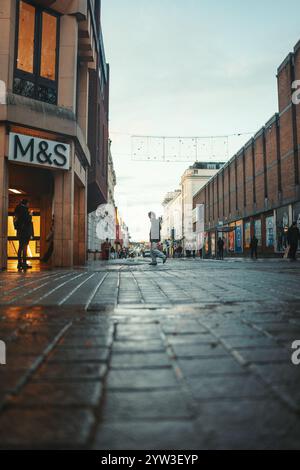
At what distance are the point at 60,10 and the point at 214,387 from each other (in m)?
15.3

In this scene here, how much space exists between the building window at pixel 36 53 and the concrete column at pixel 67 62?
0.59ft

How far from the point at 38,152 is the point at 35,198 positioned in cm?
747

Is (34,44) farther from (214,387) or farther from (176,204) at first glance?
(176,204)

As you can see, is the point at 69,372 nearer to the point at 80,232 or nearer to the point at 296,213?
the point at 80,232

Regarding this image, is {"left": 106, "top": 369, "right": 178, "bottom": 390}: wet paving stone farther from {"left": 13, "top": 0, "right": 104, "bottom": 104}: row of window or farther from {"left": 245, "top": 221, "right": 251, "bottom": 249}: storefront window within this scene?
{"left": 245, "top": 221, "right": 251, "bottom": 249}: storefront window

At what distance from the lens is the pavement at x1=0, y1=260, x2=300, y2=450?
122 cm

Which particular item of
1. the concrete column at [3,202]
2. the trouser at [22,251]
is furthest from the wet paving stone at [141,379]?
the concrete column at [3,202]

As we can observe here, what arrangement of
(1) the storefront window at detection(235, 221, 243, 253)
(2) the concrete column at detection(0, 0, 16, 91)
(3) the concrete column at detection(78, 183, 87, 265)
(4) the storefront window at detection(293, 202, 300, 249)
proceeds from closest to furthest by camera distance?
(2) the concrete column at detection(0, 0, 16, 91)
(3) the concrete column at detection(78, 183, 87, 265)
(4) the storefront window at detection(293, 202, 300, 249)
(1) the storefront window at detection(235, 221, 243, 253)

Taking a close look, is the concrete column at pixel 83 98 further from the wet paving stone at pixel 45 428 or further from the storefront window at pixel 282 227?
the wet paving stone at pixel 45 428

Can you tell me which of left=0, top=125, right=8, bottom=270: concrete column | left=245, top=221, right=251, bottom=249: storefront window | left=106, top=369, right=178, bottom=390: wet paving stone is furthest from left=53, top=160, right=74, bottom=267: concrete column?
left=245, top=221, right=251, bottom=249: storefront window

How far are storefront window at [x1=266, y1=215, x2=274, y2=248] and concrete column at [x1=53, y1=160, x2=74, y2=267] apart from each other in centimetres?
1904

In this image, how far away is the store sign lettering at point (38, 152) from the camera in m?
11.7

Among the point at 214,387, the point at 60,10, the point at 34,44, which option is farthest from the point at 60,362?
the point at 60,10

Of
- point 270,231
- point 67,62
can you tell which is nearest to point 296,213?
point 270,231
